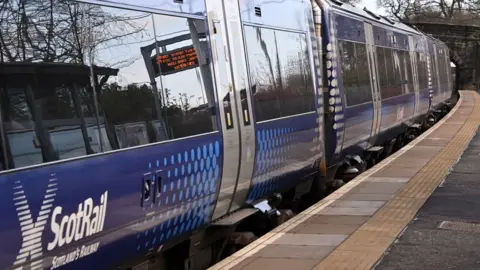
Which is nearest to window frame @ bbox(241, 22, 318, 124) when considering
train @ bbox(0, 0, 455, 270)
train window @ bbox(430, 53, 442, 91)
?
train @ bbox(0, 0, 455, 270)

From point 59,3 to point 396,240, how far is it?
4.00 meters

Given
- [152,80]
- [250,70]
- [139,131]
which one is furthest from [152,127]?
[250,70]

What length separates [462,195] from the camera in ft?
28.7

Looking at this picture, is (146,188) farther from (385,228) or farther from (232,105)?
(385,228)

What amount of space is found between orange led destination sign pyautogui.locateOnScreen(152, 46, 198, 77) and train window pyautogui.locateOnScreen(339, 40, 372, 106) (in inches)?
216

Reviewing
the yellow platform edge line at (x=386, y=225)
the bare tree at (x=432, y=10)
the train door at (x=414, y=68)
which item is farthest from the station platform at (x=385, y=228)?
the bare tree at (x=432, y=10)

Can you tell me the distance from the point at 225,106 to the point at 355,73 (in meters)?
5.99

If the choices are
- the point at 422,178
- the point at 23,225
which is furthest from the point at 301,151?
the point at 23,225

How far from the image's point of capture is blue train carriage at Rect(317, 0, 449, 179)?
9945 mm

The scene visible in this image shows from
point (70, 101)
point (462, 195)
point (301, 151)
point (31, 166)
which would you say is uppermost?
point (70, 101)

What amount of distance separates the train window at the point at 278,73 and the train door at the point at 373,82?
4402 mm

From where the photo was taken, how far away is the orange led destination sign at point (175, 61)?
15.8 feet

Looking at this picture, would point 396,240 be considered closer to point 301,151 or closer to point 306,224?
point 306,224

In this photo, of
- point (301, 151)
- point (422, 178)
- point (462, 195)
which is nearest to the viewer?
point (301, 151)
